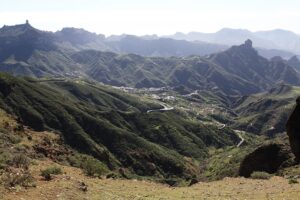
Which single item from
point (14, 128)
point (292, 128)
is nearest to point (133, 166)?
point (14, 128)

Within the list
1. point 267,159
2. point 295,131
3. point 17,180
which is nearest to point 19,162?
point 17,180

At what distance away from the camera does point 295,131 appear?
2051 inches

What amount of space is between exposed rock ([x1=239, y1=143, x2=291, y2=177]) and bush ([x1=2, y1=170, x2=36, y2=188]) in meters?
33.1

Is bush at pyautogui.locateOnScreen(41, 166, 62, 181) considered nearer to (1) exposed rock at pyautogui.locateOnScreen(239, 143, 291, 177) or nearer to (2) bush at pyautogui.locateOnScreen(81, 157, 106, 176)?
(2) bush at pyautogui.locateOnScreen(81, 157, 106, 176)

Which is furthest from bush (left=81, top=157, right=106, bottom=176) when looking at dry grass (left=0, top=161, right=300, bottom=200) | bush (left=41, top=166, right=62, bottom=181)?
bush (left=41, top=166, right=62, bottom=181)

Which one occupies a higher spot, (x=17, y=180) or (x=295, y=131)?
(x=17, y=180)

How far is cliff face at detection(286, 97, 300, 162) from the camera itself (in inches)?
1992

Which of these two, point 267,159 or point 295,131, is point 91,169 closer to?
point 267,159

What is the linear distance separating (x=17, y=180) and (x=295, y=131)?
3640 centimetres

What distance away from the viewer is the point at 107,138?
174 metres

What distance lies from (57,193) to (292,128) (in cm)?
3483

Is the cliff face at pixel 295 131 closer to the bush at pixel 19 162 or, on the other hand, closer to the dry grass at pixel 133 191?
the dry grass at pixel 133 191

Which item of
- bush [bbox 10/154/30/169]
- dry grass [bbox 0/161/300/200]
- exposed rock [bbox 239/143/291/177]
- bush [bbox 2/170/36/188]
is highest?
bush [bbox 2/170/36/188]

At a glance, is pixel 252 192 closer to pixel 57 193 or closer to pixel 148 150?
pixel 57 193
